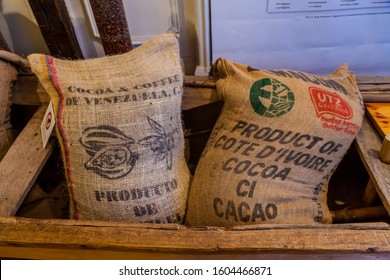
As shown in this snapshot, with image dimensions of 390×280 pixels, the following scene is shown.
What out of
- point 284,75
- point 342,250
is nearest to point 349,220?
point 342,250

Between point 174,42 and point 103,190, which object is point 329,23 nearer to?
point 174,42

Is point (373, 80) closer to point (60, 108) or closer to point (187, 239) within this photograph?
point (187, 239)

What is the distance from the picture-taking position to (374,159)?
764mm

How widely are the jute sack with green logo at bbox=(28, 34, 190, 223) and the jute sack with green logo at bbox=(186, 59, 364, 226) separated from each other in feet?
0.38

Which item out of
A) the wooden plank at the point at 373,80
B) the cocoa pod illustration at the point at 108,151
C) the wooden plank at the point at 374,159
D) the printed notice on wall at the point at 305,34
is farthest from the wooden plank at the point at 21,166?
the wooden plank at the point at 373,80

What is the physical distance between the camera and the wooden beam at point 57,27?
1.06 metres

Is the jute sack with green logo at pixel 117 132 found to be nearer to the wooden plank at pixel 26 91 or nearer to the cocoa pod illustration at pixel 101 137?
the cocoa pod illustration at pixel 101 137

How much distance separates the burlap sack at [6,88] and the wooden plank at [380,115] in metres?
1.03

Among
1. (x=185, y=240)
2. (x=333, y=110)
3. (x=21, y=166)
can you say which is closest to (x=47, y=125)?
(x=21, y=166)

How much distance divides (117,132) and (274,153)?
1.22ft

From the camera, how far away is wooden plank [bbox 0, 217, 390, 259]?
587mm

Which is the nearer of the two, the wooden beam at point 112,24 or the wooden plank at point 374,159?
the wooden plank at point 374,159
